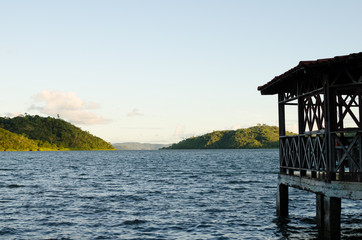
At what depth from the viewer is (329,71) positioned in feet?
42.9

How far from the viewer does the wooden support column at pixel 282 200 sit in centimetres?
1836

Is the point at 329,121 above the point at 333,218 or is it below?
above

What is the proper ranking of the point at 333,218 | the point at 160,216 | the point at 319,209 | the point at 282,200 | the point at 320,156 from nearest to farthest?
1. the point at 333,218
2. the point at 320,156
3. the point at 319,209
4. the point at 282,200
5. the point at 160,216

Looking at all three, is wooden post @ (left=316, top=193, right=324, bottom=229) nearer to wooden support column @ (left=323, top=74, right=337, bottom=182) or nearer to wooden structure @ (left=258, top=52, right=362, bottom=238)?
wooden structure @ (left=258, top=52, right=362, bottom=238)

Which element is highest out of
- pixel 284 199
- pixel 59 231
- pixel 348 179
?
pixel 348 179

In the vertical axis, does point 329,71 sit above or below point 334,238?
above

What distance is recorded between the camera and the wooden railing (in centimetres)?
1300

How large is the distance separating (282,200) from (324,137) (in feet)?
19.9

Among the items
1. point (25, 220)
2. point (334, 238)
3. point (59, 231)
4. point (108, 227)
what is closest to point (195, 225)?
point (108, 227)

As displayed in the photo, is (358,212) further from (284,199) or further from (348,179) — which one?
(348,179)

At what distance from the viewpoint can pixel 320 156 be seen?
13984 millimetres

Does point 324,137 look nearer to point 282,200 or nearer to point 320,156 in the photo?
point 320,156

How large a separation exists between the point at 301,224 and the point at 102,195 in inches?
627

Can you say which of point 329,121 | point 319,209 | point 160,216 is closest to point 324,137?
point 329,121
